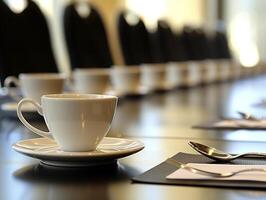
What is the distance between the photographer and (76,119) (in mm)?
637

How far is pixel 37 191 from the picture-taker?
20.3 inches

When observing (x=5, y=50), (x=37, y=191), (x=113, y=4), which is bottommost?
(x=37, y=191)

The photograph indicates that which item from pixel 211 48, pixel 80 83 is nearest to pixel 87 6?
pixel 80 83

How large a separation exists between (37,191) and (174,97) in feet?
4.02

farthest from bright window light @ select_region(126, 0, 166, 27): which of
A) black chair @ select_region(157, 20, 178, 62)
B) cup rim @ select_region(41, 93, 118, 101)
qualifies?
cup rim @ select_region(41, 93, 118, 101)

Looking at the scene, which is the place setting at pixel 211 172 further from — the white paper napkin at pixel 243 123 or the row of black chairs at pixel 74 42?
the row of black chairs at pixel 74 42

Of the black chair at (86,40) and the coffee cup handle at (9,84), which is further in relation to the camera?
the black chair at (86,40)

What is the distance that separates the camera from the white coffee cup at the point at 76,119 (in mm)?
634

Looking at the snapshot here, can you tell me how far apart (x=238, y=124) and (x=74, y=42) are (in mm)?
1506

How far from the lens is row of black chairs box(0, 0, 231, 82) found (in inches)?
79.2

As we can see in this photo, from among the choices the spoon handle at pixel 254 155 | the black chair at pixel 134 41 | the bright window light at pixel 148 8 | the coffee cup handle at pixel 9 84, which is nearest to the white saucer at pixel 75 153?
the spoon handle at pixel 254 155

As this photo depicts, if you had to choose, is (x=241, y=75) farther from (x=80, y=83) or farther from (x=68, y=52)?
(x=80, y=83)

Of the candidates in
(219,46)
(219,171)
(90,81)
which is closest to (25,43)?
(90,81)

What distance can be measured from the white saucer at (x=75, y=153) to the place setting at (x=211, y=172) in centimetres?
4
